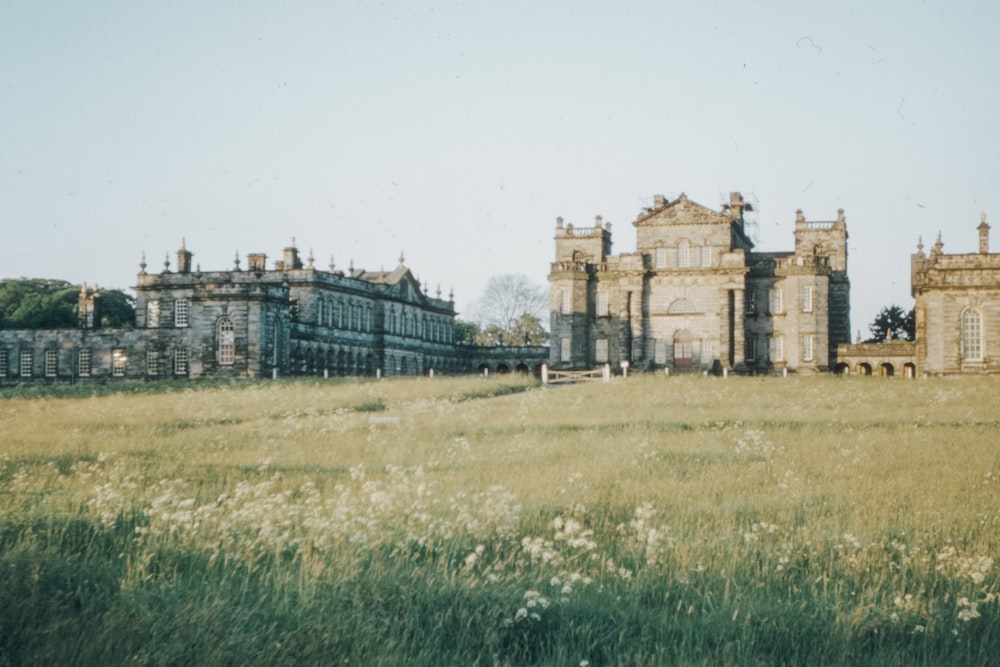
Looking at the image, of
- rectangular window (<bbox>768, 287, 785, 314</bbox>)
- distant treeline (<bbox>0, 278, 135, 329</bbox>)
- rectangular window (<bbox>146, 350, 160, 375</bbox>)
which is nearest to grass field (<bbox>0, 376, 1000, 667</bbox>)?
rectangular window (<bbox>146, 350, 160, 375</bbox>)

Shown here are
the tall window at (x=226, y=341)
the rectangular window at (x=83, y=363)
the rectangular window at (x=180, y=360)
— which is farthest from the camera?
the rectangular window at (x=83, y=363)

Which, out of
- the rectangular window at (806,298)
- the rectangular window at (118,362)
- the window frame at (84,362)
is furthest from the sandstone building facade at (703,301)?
the window frame at (84,362)

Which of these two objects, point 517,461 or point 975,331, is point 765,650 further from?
point 975,331

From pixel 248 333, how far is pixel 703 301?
31067mm

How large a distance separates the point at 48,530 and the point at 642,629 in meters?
5.22

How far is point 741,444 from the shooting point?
16.2 meters

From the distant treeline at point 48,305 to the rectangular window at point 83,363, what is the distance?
1598 centimetres

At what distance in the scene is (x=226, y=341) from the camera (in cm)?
5609

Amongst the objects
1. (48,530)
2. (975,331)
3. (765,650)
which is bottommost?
(765,650)

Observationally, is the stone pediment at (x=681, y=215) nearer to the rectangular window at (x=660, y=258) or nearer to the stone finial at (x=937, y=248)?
the rectangular window at (x=660, y=258)

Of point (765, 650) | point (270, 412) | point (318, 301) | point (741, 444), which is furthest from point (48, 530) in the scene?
point (318, 301)

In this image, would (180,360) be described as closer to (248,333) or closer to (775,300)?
(248,333)

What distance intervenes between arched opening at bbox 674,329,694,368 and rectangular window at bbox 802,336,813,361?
24.8 ft

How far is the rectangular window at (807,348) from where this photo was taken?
62356 millimetres
